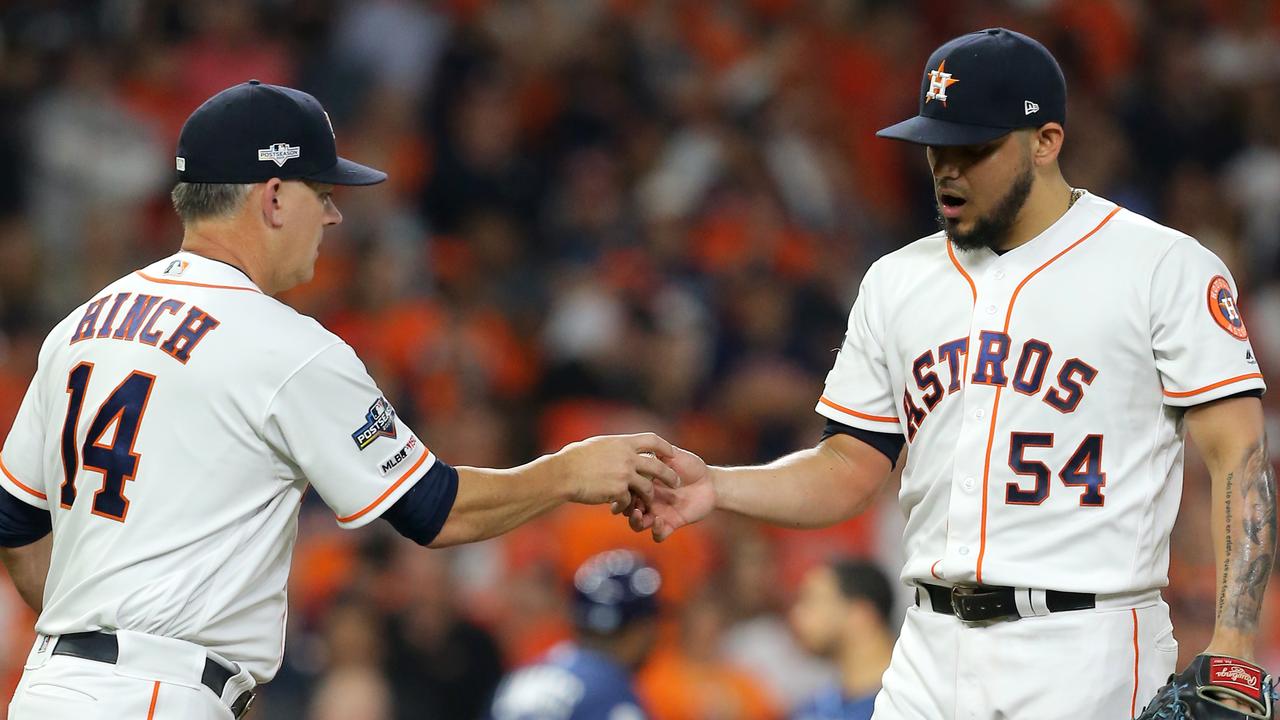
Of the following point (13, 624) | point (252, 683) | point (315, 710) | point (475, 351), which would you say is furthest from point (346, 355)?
point (475, 351)

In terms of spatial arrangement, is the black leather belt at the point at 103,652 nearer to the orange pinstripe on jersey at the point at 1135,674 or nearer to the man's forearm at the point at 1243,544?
the orange pinstripe on jersey at the point at 1135,674

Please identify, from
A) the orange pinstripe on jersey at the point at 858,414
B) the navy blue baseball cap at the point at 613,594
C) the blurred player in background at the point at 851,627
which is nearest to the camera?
the orange pinstripe on jersey at the point at 858,414

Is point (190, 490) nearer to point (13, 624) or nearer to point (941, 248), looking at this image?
point (941, 248)

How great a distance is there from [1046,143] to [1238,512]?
935mm

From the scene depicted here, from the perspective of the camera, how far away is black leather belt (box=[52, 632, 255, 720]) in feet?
11.0

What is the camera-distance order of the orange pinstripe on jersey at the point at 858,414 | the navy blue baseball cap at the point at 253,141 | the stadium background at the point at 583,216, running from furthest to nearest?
1. the stadium background at the point at 583,216
2. the orange pinstripe on jersey at the point at 858,414
3. the navy blue baseball cap at the point at 253,141

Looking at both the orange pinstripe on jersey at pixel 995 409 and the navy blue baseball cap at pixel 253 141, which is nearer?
the orange pinstripe on jersey at pixel 995 409

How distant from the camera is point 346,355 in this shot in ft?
11.6

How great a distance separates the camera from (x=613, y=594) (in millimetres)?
5312

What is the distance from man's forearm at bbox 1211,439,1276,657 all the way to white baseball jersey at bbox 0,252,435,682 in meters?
1.73

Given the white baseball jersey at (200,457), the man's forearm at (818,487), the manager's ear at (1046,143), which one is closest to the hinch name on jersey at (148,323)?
the white baseball jersey at (200,457)

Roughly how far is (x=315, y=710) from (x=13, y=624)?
4.71 ft

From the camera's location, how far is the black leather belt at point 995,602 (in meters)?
3.44

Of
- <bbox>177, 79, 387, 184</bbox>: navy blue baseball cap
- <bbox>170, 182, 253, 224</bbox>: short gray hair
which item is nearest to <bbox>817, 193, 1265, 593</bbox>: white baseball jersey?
<bbox>177, 79, 387, 184</bbox>: navy blue baseball cap
